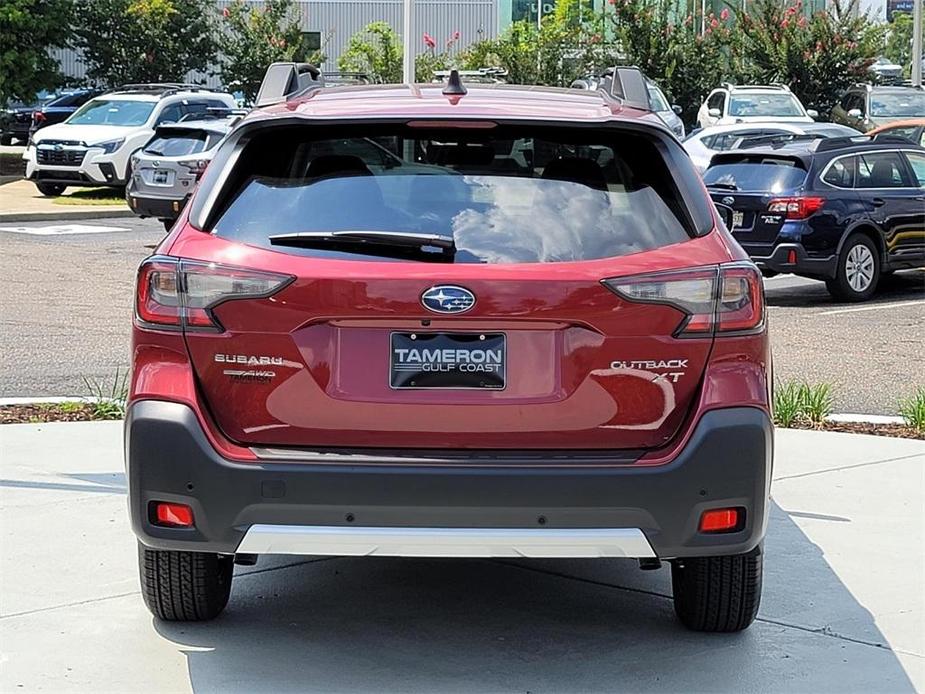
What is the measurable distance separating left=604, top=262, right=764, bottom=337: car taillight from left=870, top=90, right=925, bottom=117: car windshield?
28.1 metres

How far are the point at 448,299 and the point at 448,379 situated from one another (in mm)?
223

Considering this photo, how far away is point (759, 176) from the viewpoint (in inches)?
600

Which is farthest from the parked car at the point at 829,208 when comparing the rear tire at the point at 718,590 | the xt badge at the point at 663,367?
the xt badge at the point at 663,367

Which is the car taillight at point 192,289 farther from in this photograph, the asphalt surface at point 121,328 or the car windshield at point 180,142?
the car windshield at point 180,142

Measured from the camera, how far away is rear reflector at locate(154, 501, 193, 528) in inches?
172

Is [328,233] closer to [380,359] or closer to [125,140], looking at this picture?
[380,359]

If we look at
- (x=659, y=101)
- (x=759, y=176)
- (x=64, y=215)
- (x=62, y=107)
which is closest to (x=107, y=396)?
(x=759, y=176)

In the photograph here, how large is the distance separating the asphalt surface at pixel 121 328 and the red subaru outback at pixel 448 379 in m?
5.39

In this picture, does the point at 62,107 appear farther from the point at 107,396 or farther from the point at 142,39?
the point at 107,396

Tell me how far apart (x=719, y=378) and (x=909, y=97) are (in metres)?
29.4

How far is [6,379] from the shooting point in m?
9.98

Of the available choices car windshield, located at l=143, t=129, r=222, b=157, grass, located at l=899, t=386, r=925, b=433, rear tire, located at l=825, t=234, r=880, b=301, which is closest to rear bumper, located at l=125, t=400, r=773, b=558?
grass, located at l=899, t=386, r=925, b=433

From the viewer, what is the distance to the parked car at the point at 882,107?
102 ft

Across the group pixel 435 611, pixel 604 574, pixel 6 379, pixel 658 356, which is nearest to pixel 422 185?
pixel 658 356
